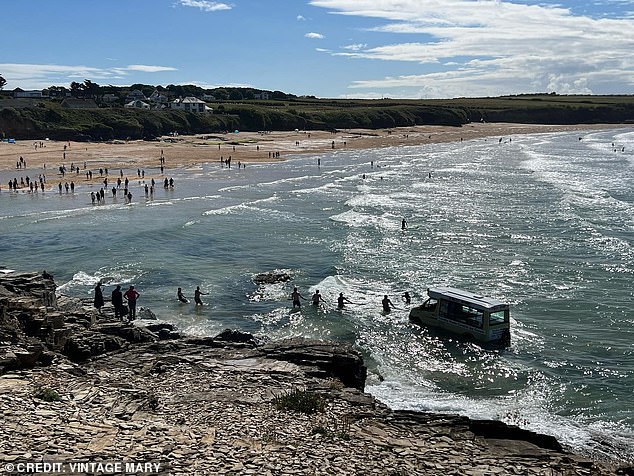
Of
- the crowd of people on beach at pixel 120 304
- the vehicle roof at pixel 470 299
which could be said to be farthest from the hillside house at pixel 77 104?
the vehicle roof at pixel 470 299

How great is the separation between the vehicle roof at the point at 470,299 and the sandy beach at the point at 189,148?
50.0 m

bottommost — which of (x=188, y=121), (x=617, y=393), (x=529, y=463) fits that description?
A: (x=617, y=393)

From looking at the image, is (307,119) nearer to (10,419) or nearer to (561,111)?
(561,111)

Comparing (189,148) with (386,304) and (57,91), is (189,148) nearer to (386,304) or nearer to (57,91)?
(386,304)

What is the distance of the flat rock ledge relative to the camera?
440 inches

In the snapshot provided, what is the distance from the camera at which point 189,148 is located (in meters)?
103

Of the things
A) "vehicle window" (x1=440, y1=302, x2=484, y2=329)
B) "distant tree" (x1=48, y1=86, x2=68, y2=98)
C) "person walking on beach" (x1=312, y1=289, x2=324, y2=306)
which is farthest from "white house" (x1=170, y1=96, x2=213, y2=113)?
"vehicle window" (x1=440, y1=302, x2=484, y2=329)

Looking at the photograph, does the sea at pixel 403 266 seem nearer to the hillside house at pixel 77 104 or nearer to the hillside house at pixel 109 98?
the hillside house at pixel 77 104

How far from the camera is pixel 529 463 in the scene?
39.9ft

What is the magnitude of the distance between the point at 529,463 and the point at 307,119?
138397 mm

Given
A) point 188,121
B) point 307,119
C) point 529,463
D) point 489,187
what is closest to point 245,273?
point 529,463

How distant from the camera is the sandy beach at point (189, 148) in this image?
259 ft

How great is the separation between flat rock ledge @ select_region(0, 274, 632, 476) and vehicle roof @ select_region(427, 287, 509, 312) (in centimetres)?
766

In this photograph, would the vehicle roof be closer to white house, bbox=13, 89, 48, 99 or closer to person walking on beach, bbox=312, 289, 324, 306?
person walking on beach, bbox=312, 289, 324, 306
